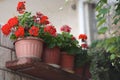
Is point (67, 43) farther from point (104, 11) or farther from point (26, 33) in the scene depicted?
point (104, 11)

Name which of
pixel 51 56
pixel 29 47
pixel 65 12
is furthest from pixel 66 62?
pixel 65 12

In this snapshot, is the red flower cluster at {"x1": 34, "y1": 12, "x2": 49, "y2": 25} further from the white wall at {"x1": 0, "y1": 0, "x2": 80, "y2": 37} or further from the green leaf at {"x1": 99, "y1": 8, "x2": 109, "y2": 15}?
the white wall at {"x1": 0, "y1": 0, "x2": 80, "y2": 37}

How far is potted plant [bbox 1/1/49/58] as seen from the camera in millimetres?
5449

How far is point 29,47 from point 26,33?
6.4 inches

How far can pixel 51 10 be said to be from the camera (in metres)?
9.46

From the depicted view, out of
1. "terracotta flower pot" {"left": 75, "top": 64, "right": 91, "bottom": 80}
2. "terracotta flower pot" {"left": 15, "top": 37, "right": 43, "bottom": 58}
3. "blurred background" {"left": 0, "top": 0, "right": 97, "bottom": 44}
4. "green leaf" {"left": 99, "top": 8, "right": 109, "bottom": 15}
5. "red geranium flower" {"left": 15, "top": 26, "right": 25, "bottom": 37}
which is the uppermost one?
"blurred background" {"left": 0, "top": 0, "right": 97, "bottom": 44}

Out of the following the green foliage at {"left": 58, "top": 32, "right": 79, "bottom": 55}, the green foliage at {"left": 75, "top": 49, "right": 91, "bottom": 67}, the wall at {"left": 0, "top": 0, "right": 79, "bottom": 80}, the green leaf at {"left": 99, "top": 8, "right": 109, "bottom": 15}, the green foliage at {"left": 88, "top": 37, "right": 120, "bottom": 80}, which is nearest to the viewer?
the green leaf at {"left": 99, "top": 8, "right": 109, "bottom": 15}

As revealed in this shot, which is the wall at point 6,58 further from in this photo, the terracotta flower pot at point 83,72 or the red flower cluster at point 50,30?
the terracotta flower pot at point 83,72

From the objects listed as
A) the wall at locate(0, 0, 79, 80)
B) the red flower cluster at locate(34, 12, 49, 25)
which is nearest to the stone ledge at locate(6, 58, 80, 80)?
the red flower cluster at locate(34, 12, 49, 25)

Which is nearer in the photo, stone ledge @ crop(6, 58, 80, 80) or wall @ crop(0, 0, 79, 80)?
stone ledge @ crop(6, 58, 80, 80)

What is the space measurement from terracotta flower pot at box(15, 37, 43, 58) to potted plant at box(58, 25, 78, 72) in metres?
0.34

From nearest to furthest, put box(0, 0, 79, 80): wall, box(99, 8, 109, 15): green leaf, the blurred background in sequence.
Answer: box(99, 8, 109, 15): green leaf, box(0, 0, 79, 80): wall, the blurred background

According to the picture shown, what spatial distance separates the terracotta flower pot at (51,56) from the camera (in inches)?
220

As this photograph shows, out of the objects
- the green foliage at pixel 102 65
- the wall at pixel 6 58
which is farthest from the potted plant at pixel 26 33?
the green foliage at pixel 102 65
